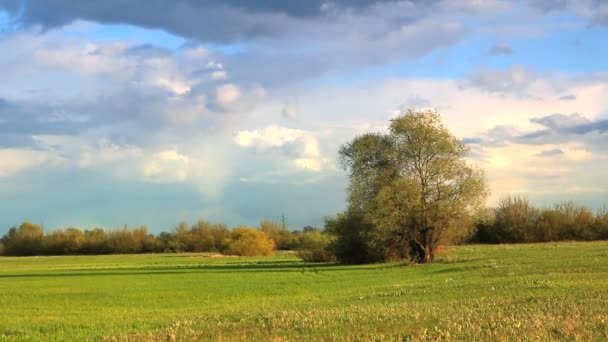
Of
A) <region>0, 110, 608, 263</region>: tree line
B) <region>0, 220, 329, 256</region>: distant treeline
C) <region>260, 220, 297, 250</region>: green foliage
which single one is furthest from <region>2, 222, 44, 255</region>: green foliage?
<region>0, 110, 608, 263</region>: tree line

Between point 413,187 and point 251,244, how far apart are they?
68.8 meters

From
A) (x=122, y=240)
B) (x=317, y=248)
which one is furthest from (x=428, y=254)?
(x=122, y=240)

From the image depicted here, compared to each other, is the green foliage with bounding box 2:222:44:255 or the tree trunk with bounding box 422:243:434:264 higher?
the green foliage with bounding box 2:222:44:255

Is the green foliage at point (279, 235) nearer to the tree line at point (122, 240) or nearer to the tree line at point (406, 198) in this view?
the tree line at point (122, 240)

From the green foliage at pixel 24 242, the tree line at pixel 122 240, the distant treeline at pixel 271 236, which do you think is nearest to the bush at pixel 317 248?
the distant treeline at pixel 271 236

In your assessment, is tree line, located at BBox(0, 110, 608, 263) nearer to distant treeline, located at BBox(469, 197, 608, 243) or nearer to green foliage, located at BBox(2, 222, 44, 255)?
distant treeline, located at BBox(469, 197, 608, 243)

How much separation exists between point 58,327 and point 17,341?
340cm

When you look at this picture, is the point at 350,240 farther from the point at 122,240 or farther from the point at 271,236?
the point at 122,240

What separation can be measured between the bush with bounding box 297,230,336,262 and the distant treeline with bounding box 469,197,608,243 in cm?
3515

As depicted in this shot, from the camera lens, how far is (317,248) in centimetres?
7994

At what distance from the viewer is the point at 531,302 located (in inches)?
645

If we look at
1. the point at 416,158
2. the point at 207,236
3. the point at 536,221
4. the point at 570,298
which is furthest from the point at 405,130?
the point at 207,236

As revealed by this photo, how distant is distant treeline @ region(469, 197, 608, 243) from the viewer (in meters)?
104

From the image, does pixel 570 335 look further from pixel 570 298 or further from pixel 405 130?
pixel 405 130
